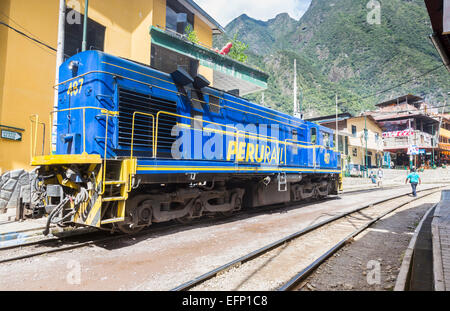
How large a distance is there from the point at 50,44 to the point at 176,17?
9.59 meters

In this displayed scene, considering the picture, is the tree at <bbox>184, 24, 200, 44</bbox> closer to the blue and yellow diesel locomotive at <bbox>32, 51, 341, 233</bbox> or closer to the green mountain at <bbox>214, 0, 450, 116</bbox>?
the blue and yellow diesel locomotive at <bbox>32, 51, 341, 233</bbox>

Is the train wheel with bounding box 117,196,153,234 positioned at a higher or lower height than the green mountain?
lower

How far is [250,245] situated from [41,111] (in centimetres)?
921

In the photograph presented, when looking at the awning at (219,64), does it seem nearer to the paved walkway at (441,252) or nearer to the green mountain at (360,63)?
the paved walkway at (441,252)

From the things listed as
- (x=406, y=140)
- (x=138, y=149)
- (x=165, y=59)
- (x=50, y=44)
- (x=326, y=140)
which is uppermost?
(x=165, y=59)

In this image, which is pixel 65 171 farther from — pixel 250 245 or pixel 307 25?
pixel 307 25

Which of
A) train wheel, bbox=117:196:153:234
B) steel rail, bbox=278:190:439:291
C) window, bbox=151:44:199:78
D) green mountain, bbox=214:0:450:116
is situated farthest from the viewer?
green mountain, bbox=214:0:450:116

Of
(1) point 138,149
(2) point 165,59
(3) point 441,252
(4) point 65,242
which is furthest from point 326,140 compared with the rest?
(2) point 165,59

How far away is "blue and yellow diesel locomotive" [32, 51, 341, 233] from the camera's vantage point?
4.68m

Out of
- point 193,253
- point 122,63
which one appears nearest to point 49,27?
point 122,63

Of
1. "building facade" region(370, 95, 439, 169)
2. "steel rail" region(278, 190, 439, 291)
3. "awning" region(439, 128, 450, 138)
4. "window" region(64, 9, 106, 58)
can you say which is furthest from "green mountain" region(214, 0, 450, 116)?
"steel rail" region(278, 190, 439, 291)

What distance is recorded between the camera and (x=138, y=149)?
534cm

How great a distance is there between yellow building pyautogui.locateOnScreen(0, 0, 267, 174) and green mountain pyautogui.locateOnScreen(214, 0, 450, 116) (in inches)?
1760

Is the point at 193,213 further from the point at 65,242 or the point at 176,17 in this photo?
the point at 176,17
